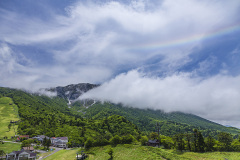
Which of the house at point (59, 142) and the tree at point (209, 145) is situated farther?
the house at point (59, 142)

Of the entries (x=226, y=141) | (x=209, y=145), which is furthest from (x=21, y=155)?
(x=226, y=141)

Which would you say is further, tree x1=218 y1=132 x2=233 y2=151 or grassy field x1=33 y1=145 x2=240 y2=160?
tree x1=218 y1=132 x2=233 y2=151

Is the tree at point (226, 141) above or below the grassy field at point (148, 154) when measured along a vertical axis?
above

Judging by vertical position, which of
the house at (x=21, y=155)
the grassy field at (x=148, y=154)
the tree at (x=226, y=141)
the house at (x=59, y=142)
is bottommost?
the house at (x=59, y=142)

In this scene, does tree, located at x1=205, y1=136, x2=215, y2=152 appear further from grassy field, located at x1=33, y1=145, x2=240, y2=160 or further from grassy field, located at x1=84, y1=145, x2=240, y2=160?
grassy field, located at x1=33, y1=145, x2=240, y2=160

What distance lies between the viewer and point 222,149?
6431 cm

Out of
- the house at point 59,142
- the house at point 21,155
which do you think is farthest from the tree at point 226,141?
the house at point 59,142


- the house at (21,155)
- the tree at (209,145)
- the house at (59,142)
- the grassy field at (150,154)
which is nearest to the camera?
the grassy field at (150,154)

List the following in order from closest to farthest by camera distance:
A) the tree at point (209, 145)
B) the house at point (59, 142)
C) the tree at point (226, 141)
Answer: the tree at point (226, 141) → the tree at point (209, 145) → the house at point (59, 142)

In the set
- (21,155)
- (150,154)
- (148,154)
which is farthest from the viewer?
(21,155)

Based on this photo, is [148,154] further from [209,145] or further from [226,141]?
[226,141]

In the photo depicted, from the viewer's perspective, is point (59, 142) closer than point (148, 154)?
No

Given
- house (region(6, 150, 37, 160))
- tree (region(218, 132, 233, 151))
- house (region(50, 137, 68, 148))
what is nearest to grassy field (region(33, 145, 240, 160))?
tree (region(218, 132, 233, 151))

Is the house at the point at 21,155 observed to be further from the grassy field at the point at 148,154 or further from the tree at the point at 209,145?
the tree at the point at 209,145
